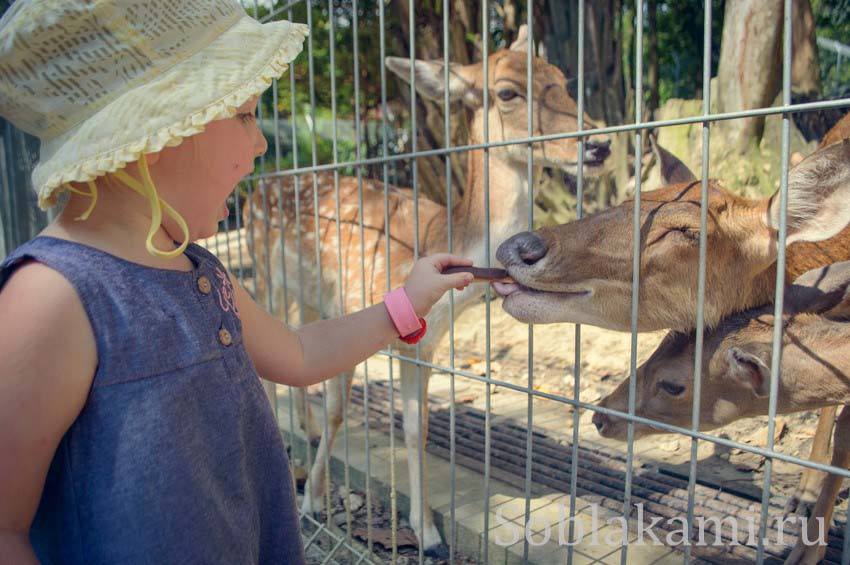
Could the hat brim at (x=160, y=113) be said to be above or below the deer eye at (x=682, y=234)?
above

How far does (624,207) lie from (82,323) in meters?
1.65

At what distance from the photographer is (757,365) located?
209 centimetres

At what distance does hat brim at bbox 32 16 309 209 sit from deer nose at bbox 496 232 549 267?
98 cm

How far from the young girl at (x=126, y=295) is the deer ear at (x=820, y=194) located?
1.30m

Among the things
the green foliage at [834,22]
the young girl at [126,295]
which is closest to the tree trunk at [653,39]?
the green foliage at [834,22]

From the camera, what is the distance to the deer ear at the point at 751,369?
2080 millimetres

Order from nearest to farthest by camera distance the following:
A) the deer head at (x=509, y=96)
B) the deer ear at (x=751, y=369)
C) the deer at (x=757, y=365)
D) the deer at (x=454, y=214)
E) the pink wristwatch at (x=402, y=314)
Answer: the pink wristwatch at (x=402, y=314), the deer ear at (x=751, y=369), the deer at (x=757, y=365), the deer at (x=454, y=214), the deer head at (x=509, y=96)

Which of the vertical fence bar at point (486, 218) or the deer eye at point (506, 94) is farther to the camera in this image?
the deer eye at point (506, 94)

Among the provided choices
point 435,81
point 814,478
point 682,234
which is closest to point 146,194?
point 682,234

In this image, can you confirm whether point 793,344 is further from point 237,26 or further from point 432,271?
point 237,26

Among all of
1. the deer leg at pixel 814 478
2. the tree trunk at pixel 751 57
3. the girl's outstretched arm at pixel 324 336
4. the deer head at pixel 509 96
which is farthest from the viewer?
the tree trunk at pixel 751 57

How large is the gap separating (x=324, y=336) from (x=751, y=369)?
1281 mm

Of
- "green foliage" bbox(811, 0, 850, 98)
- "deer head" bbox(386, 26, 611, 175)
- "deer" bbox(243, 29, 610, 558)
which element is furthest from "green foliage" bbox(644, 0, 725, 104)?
"deer" bbox(243, 29, 610, 558)

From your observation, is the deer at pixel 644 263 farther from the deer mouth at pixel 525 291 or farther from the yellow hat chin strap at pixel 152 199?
the yellow hat chin strap at pixel 152 199
